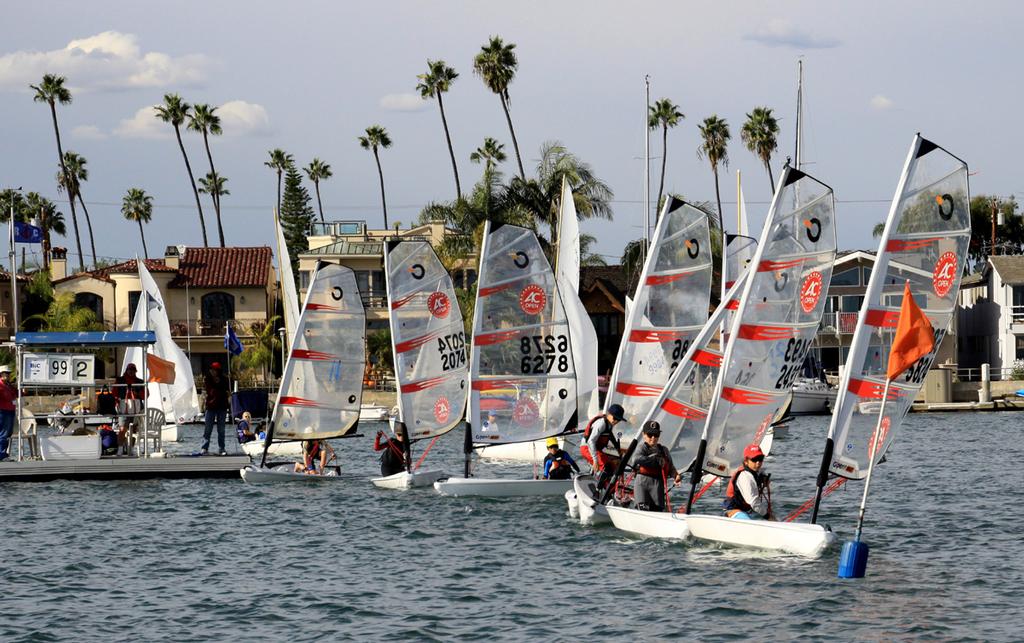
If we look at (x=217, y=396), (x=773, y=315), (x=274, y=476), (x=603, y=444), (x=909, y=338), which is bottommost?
(x=274, y=476)

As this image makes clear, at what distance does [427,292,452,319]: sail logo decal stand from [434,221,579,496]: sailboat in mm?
2450

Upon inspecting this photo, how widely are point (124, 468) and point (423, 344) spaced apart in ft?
24.4

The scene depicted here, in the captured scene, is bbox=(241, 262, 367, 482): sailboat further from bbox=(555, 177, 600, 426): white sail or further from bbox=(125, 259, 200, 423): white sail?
bbox=(125, 259, 200, 423): white sail

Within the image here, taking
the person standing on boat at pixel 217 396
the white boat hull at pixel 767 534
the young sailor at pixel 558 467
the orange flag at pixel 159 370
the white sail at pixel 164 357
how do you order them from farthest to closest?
1. the white sail at pixel 164 357
2. the person standing on boat at pixel 217 396
3. the orange flag at pixel 159 370
4. the young sailor at pixel 558 467
5. the white boat hull at pixel 767 534

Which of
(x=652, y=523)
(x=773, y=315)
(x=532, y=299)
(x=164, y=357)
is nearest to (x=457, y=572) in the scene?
(x=652, y=523)

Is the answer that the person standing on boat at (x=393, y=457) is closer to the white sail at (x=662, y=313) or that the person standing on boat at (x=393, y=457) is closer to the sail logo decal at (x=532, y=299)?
the sail logo decal at (x=532, y=299)

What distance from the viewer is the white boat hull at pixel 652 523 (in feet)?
67.9

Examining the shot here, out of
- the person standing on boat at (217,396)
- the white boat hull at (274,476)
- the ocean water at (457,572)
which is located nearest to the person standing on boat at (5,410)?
the ocean water at (457,572)

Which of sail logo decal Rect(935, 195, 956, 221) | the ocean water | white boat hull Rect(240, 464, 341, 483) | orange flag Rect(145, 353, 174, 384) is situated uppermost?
sail logo decal Rect(935, 195, 956, 221)

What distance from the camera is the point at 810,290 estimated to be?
68.8 ft

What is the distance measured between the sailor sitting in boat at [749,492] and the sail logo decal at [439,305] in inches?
477

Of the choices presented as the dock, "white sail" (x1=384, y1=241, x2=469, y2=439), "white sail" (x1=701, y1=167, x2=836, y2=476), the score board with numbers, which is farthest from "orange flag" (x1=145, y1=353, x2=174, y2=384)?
"white sail" (x1=701, y1=167, x2=836, y2=476)

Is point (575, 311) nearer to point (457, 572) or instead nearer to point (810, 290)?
point (810, 290)

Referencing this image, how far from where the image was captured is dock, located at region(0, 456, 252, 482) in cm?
3022
